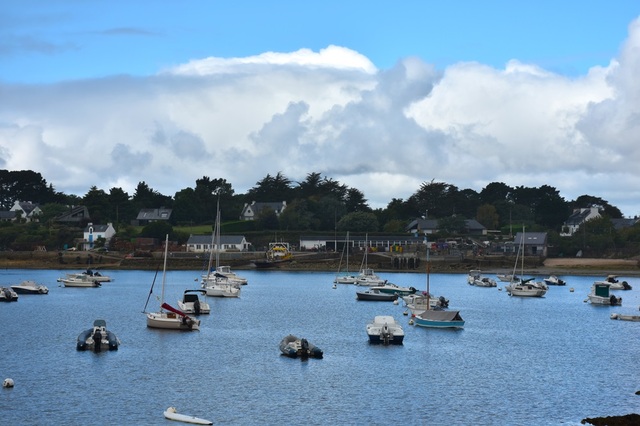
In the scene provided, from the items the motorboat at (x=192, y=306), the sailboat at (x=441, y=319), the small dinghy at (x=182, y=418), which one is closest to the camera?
the small dinghy at (x=182, y=418)

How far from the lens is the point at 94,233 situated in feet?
584

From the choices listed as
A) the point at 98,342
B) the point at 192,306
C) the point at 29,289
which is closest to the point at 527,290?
the point at 192,306

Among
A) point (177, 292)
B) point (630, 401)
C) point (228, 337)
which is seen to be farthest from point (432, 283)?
point (630, 401)

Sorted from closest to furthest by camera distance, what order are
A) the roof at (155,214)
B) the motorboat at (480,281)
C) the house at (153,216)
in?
the motorboat at (480,281), the house at (153,216), the roof at (155,214)

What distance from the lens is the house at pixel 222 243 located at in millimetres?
168750

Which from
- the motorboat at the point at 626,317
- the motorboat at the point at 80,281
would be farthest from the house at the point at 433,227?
the motorboat at the point at 626,317

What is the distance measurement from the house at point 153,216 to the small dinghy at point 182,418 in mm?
158448

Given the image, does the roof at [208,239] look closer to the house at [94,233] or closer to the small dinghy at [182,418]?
the house at [94,233]

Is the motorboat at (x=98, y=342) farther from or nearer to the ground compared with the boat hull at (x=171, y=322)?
nearer to the ground

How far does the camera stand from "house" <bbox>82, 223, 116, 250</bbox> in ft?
577

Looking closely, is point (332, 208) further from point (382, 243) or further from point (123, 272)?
point (123, 272)

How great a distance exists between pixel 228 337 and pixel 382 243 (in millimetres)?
115261

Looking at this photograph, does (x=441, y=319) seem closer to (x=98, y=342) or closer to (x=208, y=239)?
(x=98, y=342)

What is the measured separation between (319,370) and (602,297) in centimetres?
5623
